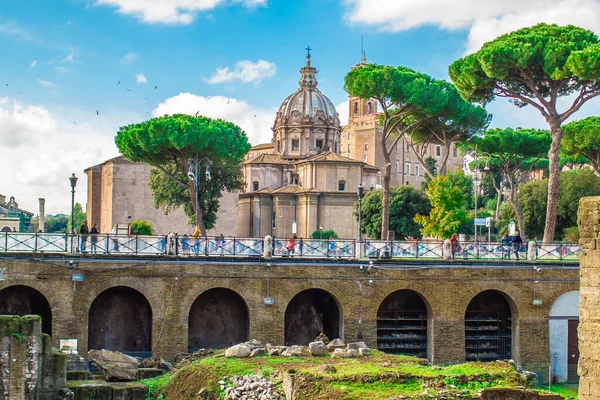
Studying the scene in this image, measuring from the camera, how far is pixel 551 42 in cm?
3891

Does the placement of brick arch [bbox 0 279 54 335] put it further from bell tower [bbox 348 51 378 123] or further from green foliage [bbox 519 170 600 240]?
bell tower [bbox 348 51 378 123]

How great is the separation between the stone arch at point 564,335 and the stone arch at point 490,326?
1417 millimetres

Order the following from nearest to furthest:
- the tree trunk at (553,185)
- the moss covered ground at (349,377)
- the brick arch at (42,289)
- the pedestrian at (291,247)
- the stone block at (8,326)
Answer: the moss covered ground at (349,377) → the stone block at (8,326) → the brick arch at (42,289) → the pedestrian at (291,247) → the tree trunk at (553,185)

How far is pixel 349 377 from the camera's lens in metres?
19.8

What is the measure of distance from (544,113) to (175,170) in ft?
86.3

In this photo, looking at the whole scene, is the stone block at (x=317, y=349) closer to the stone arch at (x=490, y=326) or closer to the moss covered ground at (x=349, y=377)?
the moss covered ground at (x=349, y=377)

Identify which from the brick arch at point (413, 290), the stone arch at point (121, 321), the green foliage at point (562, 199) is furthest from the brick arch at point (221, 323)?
the green foliage at point (562, 199)

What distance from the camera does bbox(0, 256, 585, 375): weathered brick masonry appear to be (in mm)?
29016

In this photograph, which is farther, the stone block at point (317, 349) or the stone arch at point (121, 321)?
the stone arch at point (121, 321)

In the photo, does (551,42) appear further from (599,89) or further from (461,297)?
(461,297)

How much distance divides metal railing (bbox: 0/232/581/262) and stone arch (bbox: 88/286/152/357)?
8.07 ft

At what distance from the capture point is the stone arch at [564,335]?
32.4m

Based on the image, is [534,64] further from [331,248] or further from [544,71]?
[331,248]

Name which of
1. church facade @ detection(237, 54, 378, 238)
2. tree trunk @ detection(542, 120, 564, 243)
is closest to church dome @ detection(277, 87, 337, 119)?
church facade @ detection(237, 54, 378, 238)
